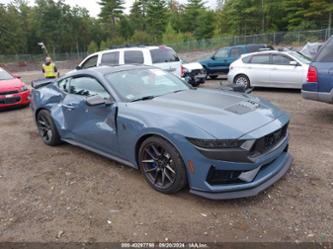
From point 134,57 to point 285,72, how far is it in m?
5.03

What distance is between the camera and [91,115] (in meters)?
4.41

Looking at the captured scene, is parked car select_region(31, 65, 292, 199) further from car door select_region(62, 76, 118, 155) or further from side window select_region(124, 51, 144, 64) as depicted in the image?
side window select_region(124, 51, 144, 64)

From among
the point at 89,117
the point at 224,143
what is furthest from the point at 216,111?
the point at 89,117

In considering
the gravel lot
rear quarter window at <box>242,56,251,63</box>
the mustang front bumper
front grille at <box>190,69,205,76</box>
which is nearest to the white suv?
front grille at <box>190,69,205,76</box>

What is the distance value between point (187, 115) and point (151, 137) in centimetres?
51

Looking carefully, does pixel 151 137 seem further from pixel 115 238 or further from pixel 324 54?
pixel 324 54

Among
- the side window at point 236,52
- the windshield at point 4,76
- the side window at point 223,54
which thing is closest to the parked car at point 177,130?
the windshield at point 4,76

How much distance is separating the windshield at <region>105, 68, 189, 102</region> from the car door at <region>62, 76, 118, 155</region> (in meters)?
0.20

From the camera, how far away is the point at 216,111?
350 centimetres

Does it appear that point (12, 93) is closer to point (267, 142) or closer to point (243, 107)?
point (243, 107)

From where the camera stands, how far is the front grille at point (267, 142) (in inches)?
126

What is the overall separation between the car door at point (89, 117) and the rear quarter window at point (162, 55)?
455cm

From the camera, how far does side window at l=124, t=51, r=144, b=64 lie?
30.3 ft

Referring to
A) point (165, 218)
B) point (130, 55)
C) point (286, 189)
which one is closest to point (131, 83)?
point (165, 218)
